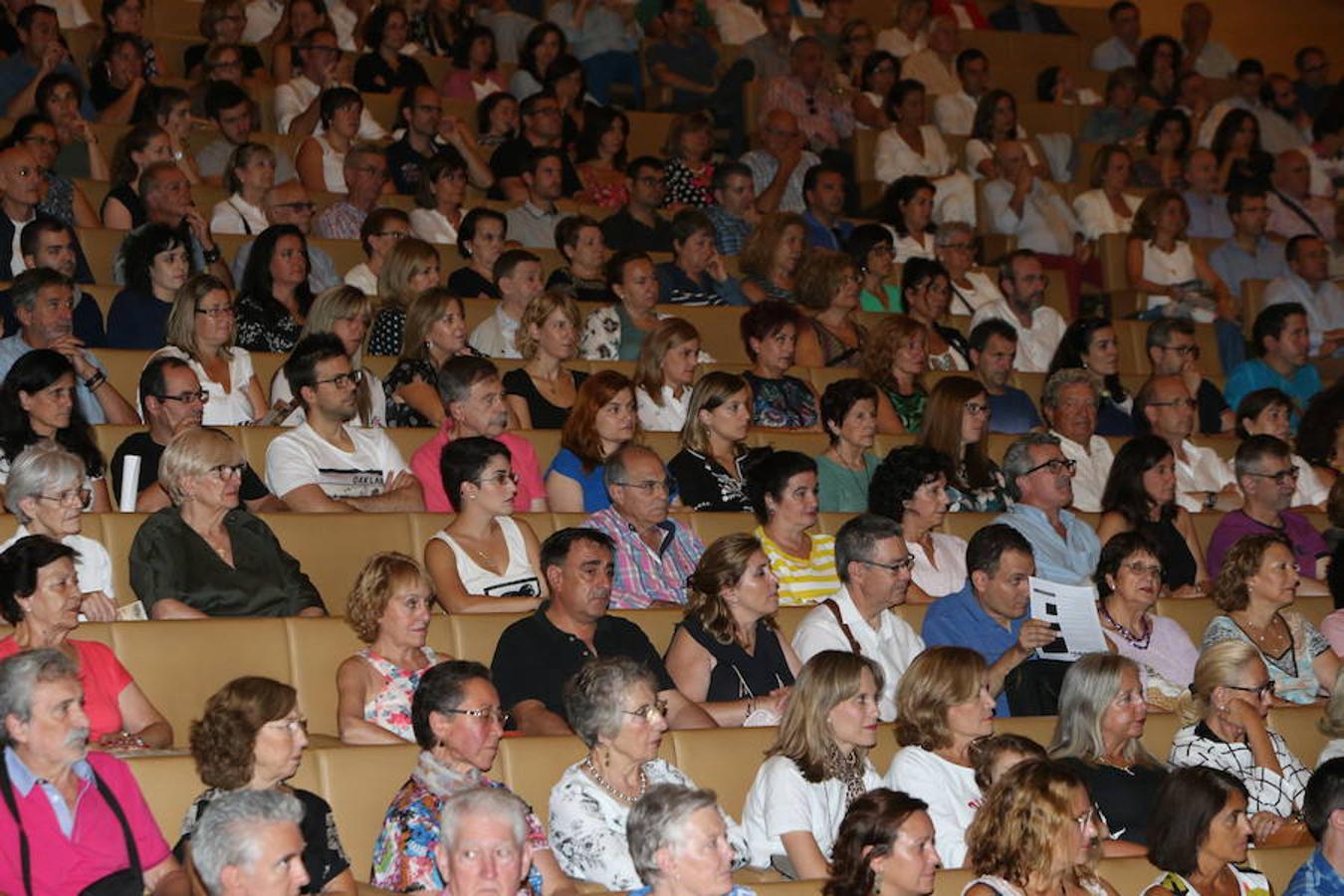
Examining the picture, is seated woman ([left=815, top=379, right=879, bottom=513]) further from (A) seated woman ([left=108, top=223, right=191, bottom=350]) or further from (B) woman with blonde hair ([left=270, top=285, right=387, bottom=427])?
(A) seated woman ([left=108, top=223, right=191, bottom=350])

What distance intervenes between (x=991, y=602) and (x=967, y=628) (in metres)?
0.10

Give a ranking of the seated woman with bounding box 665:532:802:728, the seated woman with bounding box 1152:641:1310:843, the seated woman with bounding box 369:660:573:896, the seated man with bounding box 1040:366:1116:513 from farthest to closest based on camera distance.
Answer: the seated man with bounding box 1040:366:1116:513 < the seated woman with bounding box 1152:641:1310:843 < the seated woman with bounding box 665:532:802:728 < the seated woman with bounding box 369:660:573:896

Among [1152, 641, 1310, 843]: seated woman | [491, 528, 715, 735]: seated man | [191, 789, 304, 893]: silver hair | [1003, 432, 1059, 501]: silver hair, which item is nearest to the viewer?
[191, 789, 304, 893]: silver hair

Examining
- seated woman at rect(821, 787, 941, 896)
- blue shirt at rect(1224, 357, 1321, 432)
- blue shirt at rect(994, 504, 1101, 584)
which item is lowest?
seated woman at rect(821, 787, 941, 896)

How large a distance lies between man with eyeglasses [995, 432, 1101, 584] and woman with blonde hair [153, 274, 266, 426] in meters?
2.32

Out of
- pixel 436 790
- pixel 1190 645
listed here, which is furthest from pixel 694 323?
pixel 436 790

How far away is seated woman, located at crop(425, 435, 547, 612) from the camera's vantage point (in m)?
5.11

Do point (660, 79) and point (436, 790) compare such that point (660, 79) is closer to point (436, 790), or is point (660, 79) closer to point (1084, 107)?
Result: point (1084, 107)

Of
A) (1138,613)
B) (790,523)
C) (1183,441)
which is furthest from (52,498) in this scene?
(1183,441)

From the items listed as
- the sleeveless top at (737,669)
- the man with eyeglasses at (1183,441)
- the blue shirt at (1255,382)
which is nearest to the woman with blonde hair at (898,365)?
the man with eyeglasses at (1183,441)

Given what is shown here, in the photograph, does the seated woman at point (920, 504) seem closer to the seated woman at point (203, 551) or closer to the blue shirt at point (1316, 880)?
the blue shirt at point (1316, 880)

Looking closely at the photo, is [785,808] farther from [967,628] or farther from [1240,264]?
[1240,264]

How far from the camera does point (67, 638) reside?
4211mm

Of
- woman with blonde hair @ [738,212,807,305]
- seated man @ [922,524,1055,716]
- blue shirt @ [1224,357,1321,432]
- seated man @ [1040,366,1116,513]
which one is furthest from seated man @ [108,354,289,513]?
blue shirt @ [1224,357,1321,432]
